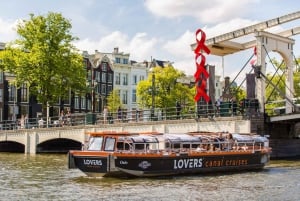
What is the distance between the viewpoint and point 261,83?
35.9 meters

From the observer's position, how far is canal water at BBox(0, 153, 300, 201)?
18.5 metres

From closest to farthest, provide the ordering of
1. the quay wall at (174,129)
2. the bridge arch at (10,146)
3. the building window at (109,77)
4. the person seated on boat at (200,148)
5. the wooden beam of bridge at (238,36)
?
the person seated on boat at (200,148) → the quay wall at (174,129) → the wooden beam of bridge at (238,36) → the bridge arch at (10,146) → the building window at (109,77)

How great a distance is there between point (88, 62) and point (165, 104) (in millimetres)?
22868

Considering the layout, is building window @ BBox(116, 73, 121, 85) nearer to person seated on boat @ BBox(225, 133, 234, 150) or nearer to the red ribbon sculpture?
A: the red ribbon sculpture

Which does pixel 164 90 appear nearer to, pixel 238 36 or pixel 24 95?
pixel 24 95

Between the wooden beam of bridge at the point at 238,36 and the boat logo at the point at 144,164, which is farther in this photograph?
the wooden beam of bridge at the point at 238,36

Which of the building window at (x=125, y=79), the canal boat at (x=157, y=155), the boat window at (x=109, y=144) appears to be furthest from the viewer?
the building window at (x=125, y=79)

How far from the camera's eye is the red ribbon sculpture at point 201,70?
37156 mm

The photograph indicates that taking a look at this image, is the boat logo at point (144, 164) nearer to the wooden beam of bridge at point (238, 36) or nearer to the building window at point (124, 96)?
the wooden beam of bridge at point (238, 36)

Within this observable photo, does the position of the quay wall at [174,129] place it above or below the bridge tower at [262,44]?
below

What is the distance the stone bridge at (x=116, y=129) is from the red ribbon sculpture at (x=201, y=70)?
220cm

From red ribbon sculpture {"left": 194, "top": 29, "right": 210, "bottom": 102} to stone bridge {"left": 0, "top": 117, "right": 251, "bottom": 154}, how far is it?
2.20m

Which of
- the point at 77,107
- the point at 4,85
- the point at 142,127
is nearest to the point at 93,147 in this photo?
the point at 142,127

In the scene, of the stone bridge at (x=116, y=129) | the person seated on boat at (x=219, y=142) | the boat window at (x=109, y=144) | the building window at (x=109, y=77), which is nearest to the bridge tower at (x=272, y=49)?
the stone bridge at (x=116, y=129)
